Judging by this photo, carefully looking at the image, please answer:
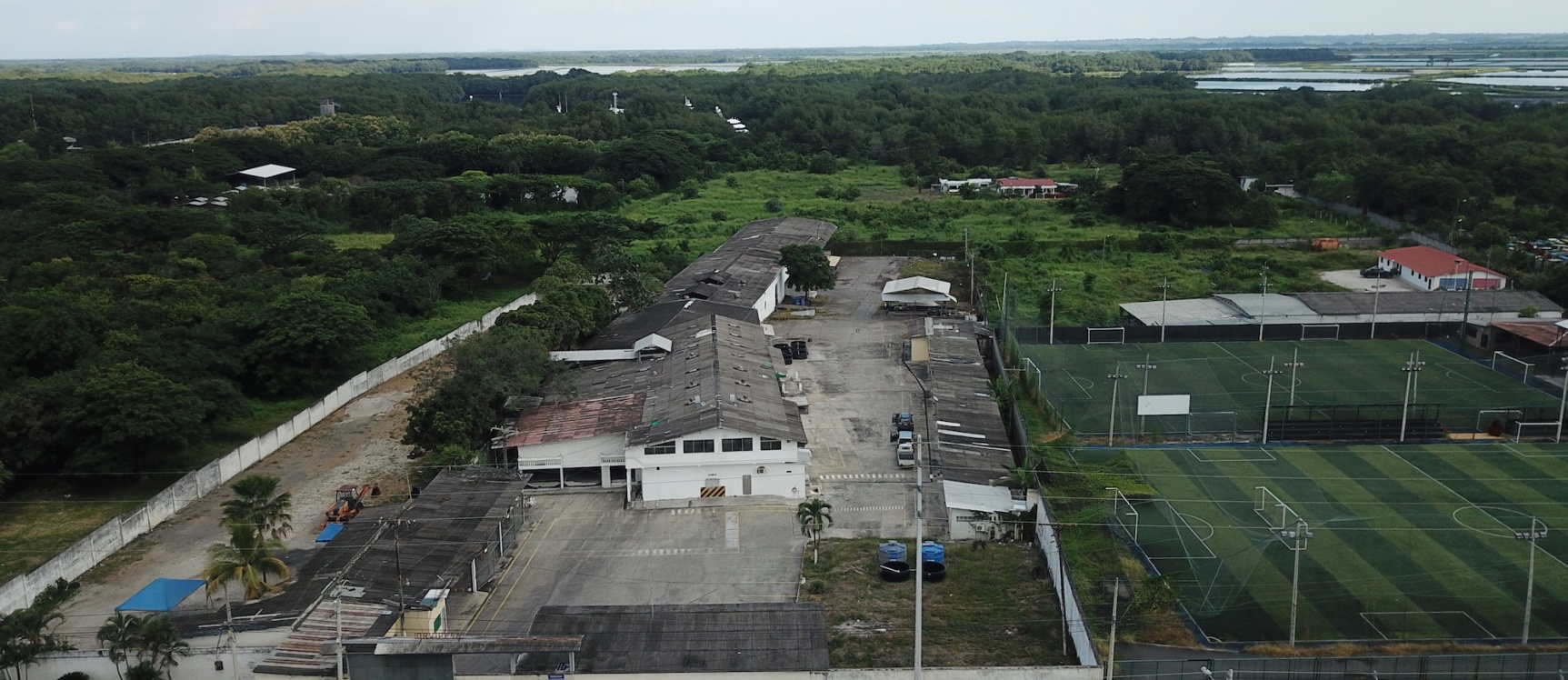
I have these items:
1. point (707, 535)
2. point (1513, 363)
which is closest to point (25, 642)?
point (707, 535)

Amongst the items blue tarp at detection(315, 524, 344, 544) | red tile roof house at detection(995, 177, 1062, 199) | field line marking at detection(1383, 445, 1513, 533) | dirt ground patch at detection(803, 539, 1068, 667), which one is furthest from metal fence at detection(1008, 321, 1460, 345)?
red tile roof house at detection(995, 177, 1062, 199)

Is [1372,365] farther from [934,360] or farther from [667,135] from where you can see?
[667,135]

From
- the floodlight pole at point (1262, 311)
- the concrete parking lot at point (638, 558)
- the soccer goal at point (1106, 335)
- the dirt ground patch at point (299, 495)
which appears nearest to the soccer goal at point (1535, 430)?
the floodlight pole at point (1262, 311)

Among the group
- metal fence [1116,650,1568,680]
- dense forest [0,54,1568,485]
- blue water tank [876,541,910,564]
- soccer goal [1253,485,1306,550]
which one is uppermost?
dense forest [0,54,1568,485]

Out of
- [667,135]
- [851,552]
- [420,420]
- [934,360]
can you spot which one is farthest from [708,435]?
[667,135]

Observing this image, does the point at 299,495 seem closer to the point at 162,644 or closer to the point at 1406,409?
the point at 162,644

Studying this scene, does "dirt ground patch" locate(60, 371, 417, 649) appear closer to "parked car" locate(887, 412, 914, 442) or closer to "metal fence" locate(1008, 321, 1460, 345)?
"parked car" locate(887, 412, 914, 442)

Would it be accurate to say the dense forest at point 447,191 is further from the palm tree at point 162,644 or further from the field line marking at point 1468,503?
the field line marking at point 1468,503
